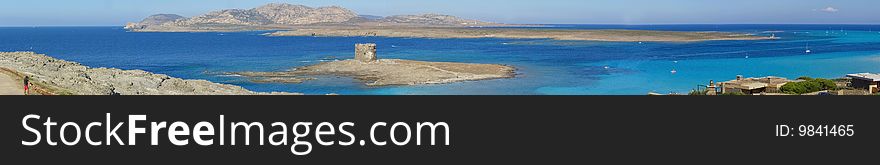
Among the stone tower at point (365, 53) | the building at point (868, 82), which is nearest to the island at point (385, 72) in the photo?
the stone tower at point (365, 53)

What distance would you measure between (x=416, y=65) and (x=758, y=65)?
93.0 feet

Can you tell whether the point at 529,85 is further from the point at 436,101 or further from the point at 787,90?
the point at 436,101

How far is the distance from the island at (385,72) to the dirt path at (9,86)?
84.4 feet

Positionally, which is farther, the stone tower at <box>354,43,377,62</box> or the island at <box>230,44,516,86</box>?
the stone tower at <box>354,43,377,62</box>

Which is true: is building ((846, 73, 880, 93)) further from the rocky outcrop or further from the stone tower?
the stone tower

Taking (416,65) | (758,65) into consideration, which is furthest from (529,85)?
(758,65)

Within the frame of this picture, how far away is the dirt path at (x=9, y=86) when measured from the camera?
20.3 m

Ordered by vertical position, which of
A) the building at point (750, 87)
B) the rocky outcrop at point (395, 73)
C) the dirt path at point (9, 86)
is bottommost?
the rocky outcrop at point (395, 73)

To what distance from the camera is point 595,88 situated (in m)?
46.7

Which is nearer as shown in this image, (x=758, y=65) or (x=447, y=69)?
(x=447, y=69)

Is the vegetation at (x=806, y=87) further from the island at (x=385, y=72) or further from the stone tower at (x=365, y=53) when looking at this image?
the stone tower at (x=365, y=53)

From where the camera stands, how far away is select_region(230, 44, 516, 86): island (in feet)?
164

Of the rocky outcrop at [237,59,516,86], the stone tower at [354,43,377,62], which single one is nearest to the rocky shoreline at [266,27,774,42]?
the stone tower at [354,43,377,62]

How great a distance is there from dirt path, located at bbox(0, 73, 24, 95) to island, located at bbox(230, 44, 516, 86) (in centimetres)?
2573
